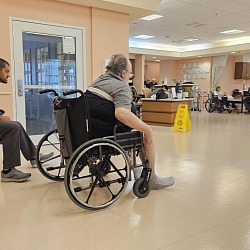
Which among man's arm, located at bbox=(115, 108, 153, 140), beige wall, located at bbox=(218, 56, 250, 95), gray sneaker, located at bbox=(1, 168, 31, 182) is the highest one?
beige wall, located at bbox=(218, 56, 250, 95)

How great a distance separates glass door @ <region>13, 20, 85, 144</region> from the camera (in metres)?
4.43

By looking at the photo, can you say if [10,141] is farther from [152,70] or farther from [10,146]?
[152,70]

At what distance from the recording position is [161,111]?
659 centimetres

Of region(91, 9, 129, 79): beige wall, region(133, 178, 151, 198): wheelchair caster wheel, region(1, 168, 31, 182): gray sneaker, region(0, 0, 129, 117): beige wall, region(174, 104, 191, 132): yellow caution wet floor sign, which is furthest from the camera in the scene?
region(174, 104, 191, 132): yellow caution wet floor sign

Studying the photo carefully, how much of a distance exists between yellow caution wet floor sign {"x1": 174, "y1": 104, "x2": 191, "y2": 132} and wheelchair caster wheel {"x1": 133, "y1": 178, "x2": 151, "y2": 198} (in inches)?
154

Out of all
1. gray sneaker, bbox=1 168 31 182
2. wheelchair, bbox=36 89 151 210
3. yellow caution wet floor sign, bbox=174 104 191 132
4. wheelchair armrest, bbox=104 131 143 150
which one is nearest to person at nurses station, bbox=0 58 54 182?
gray sneaker, bbox=1 168 31 182

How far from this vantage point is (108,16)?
527 centimetres

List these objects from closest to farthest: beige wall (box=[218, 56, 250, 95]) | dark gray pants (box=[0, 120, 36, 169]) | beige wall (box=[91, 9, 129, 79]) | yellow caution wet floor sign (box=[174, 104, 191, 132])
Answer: dark gray pants (box=[0, 120, 36, 169]), beige wall (box=[91, 9, 129, 79]), yellow caution wet floor sign (box=[174, 104, 191, 132]), beige wall (box=[218, 56, 250, 95])

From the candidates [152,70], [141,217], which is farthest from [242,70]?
[141,217]

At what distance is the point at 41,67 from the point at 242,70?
1164cm

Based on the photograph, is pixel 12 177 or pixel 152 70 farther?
pixel 152 70

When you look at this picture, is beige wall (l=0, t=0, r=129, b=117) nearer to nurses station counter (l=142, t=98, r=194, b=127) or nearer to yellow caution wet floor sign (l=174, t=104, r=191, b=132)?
nurses station counter (l=142, t=98, r=194, b=127)

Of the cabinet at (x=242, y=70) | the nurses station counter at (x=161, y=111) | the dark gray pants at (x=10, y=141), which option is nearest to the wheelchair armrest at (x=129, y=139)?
the dark gray pants at (x=10, y=141)

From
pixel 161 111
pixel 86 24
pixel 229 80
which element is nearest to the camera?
pixel 86 24
